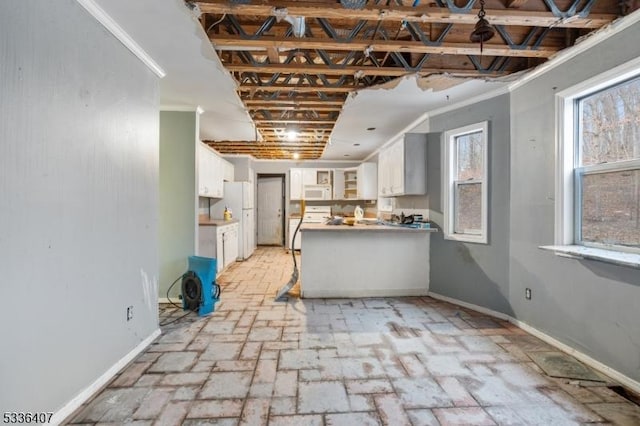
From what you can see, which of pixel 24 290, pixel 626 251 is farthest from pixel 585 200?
pixel 24 290

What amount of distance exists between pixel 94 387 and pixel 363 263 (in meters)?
2.89

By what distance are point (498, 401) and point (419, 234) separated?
2.31 metres

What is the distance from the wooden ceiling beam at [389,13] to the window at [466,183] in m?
1.35

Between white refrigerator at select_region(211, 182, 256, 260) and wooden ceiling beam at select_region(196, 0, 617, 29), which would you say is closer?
wooden ceiling beam at select_region(196, 0, 617, 29)

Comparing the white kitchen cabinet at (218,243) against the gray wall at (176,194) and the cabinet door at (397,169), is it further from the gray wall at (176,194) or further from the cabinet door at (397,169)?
the cabinet door at (397,169)

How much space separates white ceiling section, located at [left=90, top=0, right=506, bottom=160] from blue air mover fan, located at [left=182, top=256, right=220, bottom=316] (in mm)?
1838

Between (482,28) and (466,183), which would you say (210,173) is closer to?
(466,183)

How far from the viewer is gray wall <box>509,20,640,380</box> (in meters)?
2.03

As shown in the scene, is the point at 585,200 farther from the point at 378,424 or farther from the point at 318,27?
the point at 318,27

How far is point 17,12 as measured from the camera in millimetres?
1399

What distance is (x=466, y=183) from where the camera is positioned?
358cm

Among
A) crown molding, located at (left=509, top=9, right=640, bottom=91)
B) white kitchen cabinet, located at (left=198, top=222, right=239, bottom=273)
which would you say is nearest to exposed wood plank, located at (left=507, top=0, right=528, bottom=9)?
crown molding, located at (left=509, top=9, right=640, bottom=91)

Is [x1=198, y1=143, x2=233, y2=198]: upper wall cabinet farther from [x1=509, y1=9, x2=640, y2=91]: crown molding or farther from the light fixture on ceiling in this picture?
[x1=509, y1=9, x2=640, y2=91]: crown molding

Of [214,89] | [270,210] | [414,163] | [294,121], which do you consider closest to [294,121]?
[294,121]
